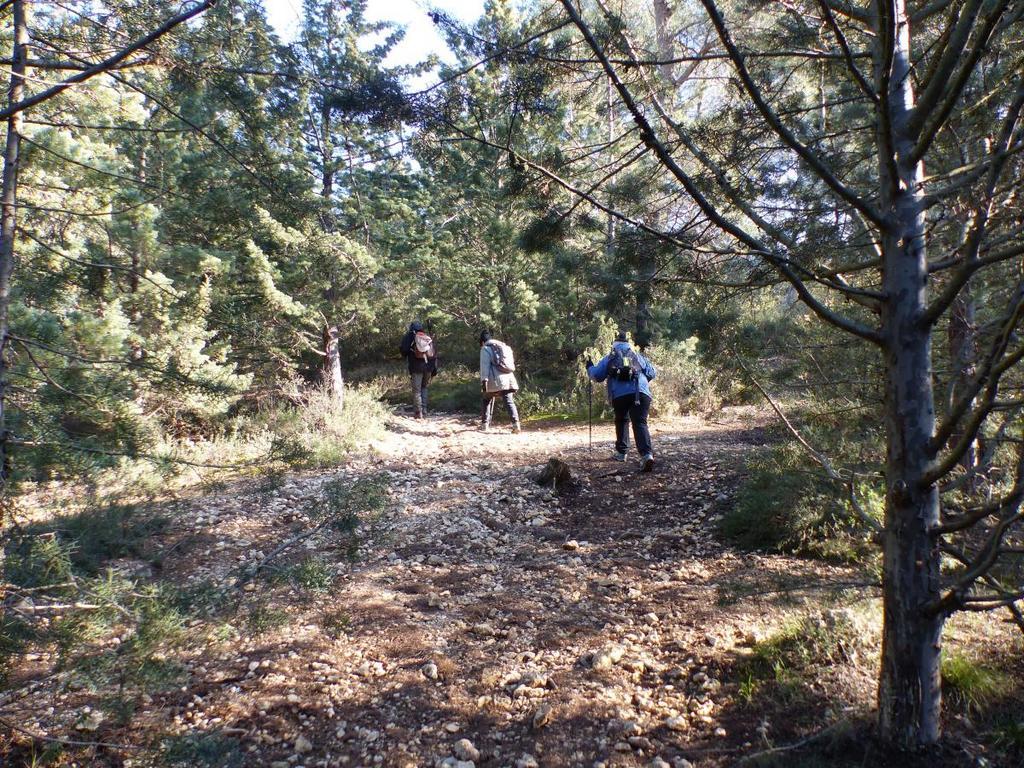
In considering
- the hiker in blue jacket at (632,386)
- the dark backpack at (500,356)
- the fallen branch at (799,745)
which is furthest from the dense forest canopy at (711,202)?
the dark backpack at (500,356)

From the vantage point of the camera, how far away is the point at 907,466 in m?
2.24

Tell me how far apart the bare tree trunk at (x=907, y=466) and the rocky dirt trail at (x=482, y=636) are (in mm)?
598

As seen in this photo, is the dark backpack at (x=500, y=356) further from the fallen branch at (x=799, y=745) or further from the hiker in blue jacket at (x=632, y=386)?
the fallen branch at (x=799, y=745)

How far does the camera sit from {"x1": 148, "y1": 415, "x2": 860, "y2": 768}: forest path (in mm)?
2957

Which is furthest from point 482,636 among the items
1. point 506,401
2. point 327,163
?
point 327,163

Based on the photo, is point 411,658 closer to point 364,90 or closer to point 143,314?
point 364,90

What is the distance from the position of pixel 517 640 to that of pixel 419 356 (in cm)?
874

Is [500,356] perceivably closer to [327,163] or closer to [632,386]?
[632,386]

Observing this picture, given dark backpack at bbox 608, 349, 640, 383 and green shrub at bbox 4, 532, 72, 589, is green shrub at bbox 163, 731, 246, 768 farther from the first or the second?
dark backpack at bbox 608, 349, 640, 383

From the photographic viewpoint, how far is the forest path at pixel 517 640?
2957mm

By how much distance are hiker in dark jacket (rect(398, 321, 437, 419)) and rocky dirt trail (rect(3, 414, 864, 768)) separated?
544cm

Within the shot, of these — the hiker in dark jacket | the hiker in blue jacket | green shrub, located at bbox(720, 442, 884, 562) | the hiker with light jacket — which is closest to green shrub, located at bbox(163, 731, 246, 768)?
green shrub, located at bbox(720, 442, 884, 562)

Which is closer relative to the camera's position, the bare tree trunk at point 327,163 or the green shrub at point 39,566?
the green shrub at point 39,566

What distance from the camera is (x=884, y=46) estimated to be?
6.64ft
